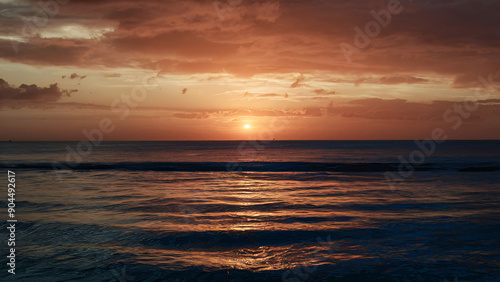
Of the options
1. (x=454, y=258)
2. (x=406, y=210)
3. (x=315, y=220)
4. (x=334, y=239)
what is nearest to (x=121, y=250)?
(x=334, y=239)

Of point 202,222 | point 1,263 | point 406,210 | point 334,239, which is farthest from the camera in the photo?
point 406,210

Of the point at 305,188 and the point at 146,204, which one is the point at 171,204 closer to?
the point at 146,204

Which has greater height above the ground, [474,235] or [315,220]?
[315,220]

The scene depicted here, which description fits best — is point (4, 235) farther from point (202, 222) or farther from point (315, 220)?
point (315, 220)

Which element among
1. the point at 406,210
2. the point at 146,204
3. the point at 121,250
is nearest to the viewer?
the point at 121,250

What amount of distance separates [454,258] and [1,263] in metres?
13.2

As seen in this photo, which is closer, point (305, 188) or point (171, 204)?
point (171, 204)

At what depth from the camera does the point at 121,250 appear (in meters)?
12.1

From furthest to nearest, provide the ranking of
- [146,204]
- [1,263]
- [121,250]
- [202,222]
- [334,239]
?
1. [146,204]
2. [202,222]
3. [334,239]
4. [121,250]
5. [1,263]

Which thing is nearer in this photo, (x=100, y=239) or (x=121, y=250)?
(x=121, y=250)

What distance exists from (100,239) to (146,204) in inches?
309

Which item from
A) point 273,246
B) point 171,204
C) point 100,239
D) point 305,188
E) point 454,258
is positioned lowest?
point 454,258

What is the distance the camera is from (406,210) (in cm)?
1927

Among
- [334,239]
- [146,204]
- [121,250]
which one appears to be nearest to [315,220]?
[334,239]
